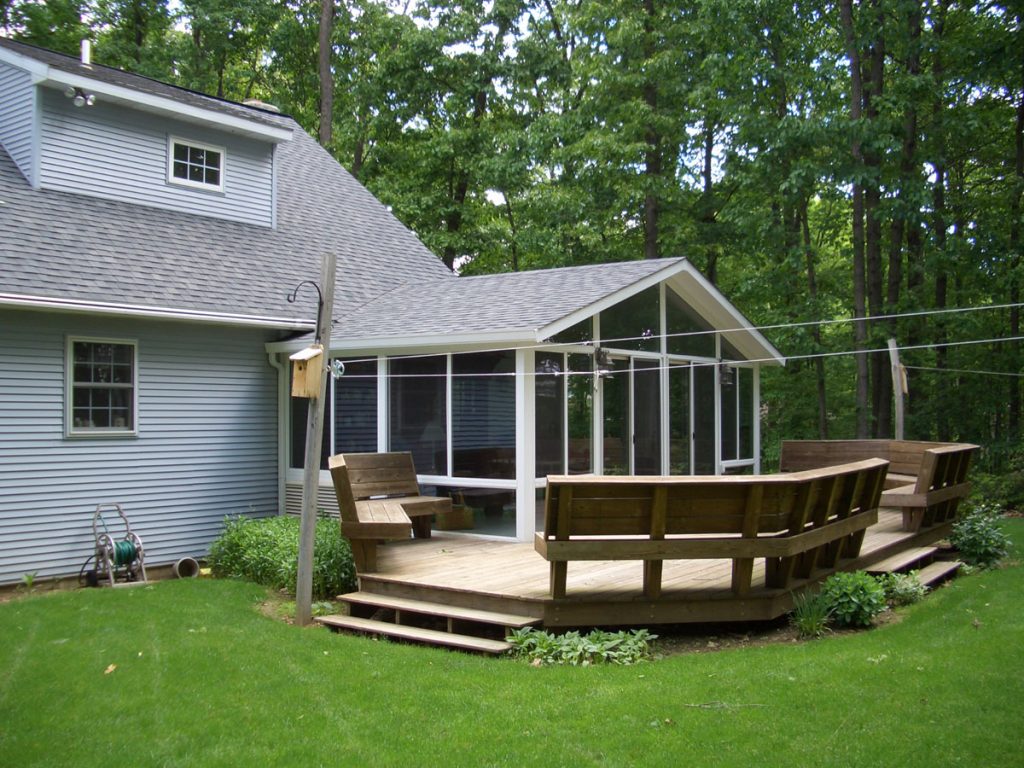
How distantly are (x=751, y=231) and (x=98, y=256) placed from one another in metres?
12.3

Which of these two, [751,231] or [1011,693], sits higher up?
[751,231]

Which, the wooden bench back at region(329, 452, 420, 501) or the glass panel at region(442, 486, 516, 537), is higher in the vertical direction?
the wooden bench back at region(329, 452, 420, 501)

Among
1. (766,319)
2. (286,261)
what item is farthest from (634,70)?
(286,261)

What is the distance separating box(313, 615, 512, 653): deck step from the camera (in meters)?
6.48

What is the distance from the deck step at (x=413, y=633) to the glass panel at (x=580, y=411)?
12.0 ft

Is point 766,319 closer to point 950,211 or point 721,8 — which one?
point 950,211

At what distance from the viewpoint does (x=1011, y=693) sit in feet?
16.6

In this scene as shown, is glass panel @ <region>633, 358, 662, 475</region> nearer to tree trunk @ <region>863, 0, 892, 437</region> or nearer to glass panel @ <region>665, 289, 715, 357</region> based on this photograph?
glass panel @ <region>665, 289, 715, 357</region>

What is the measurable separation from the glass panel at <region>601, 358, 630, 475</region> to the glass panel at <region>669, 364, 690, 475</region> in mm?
1115

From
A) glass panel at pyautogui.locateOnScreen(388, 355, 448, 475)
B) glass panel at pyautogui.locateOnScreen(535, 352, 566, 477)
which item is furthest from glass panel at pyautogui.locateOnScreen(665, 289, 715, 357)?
glass panel at pyautogui.locateOnScreen(388, 355, 448, 475)

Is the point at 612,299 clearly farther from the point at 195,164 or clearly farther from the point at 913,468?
the point at 195,164

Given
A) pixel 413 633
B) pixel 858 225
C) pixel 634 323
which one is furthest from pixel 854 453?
pixel 413 633

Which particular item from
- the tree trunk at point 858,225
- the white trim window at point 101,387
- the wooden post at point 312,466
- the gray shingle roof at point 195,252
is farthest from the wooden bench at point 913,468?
the white trim window at point 101,387

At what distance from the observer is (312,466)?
7238mm
